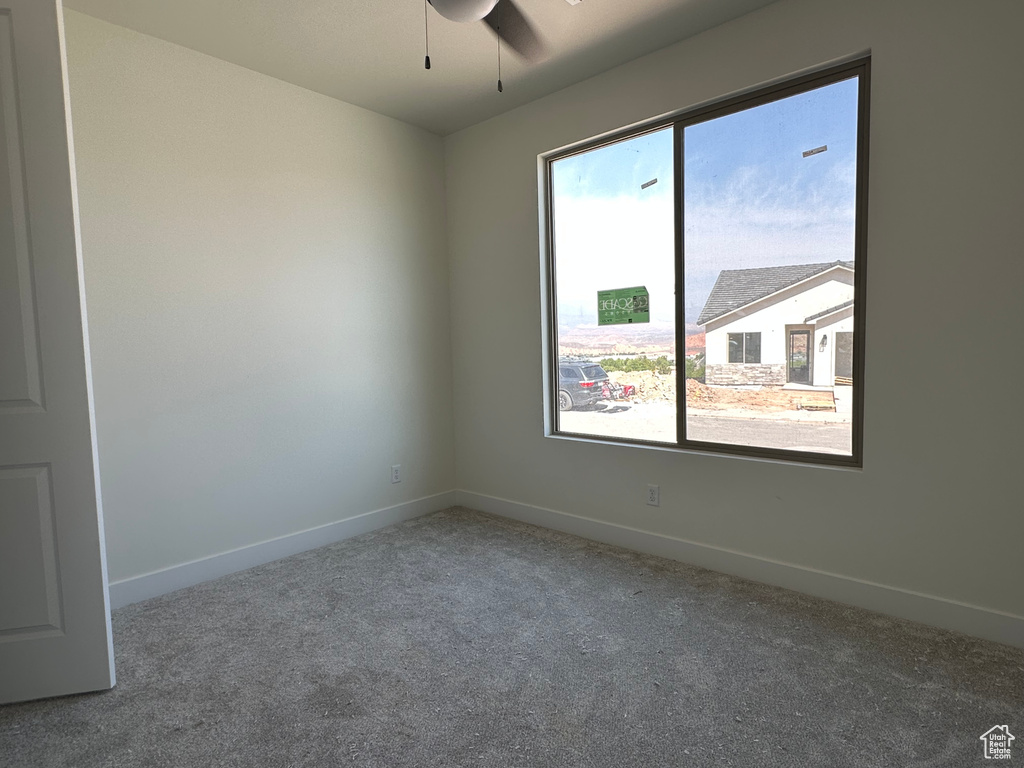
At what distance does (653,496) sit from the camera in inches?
127

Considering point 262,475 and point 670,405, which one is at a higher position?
point 670,405

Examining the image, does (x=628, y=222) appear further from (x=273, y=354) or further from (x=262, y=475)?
(x=262, y=475)

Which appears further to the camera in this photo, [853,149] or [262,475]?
[262,475]

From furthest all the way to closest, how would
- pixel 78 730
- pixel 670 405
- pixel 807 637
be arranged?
pixel 670 405, pixel 807 637, pixel 78 730

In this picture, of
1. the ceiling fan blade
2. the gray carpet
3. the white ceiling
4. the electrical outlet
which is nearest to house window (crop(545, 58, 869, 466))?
the electrical outlet

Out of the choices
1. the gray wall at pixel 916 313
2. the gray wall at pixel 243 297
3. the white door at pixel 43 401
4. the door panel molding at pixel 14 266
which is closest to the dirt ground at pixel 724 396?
the gray wall at pixel 916 313

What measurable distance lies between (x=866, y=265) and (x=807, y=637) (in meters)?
1.63

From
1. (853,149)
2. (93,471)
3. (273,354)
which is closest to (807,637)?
(853,149)

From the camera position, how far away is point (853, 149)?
252cm

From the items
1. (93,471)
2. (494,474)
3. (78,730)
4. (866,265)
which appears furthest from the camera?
(494,474)

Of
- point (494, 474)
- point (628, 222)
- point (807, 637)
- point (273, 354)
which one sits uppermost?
point (628, 222)

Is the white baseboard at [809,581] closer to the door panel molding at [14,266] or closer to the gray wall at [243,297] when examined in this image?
the gray wall at [243,297]

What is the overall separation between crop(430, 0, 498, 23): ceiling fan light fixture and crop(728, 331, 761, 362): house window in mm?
1942

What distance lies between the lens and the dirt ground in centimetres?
271
